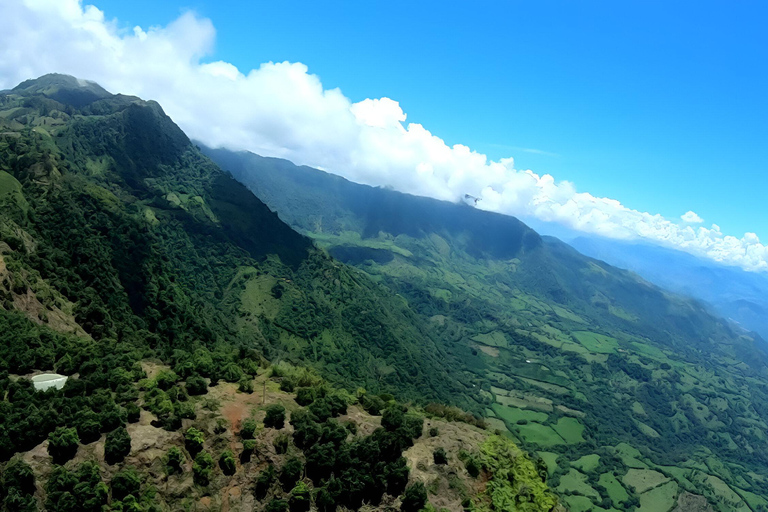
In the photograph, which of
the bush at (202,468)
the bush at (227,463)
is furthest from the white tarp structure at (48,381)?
the bush at (227,463)

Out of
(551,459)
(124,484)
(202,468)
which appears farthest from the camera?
(551,459)

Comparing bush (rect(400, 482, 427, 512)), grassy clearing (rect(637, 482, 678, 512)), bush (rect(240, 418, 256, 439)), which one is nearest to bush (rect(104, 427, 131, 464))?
bush (rect(240, 418, 256, 439))

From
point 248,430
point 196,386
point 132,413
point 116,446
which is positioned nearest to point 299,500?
point 248,430

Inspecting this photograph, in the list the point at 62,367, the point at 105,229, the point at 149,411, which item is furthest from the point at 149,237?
the point at 149,411

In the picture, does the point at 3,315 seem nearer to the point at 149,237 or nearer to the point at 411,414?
the point at 411,414

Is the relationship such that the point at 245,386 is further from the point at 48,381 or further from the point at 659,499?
the point at 659,499
